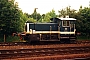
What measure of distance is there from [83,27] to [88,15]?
2048 millimetres

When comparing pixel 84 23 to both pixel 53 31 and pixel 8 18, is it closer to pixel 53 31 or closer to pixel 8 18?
pixel 53 31

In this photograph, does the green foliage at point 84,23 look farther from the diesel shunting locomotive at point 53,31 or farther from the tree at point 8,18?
the tree at point 8,18

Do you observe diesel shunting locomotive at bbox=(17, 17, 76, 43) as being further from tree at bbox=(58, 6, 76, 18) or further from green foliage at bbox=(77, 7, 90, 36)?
tree at bbox=(58, 6, 76, 18)

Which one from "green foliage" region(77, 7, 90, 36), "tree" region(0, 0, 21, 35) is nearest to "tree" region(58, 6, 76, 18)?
"green foliage" region(77, 7, 90, 36)

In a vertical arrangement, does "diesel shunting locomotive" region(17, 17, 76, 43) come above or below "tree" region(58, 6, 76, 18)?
below

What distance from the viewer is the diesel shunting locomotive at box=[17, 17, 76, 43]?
19422mm

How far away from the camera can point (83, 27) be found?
27.0 meters

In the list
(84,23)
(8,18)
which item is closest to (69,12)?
(84,23)

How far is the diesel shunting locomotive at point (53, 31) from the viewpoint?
19.4 m

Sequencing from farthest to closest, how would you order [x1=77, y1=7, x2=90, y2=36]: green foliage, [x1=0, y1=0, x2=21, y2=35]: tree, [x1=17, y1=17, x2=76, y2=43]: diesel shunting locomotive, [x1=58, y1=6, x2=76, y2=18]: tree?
[x1=58, y1=6, x2=76, y2=18]: tree
[x1=77, y1=7, x2=90, y2=36]: green foliage
[x1=0, y1=0, x2=21, y2=35]: tree
[x1=17, y1=17, x2=76, y2=43]: diesel shunting locomotive

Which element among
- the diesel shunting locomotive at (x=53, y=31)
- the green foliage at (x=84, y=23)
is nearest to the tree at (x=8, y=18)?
the diesel shunting locomotive at (x=53, y=31)

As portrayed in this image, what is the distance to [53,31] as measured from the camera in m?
20.0

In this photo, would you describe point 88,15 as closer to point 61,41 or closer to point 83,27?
point 83,27

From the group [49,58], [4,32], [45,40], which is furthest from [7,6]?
[49,58]
